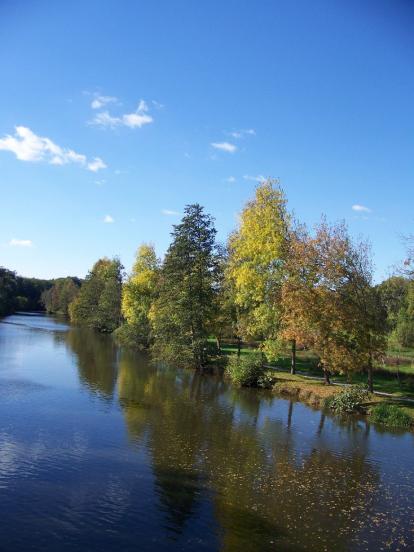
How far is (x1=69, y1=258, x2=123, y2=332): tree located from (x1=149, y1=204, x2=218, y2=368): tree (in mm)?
38742

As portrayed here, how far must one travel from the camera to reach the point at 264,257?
1764 inches

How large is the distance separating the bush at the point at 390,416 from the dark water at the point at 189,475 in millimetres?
1301

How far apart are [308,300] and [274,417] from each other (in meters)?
10.8

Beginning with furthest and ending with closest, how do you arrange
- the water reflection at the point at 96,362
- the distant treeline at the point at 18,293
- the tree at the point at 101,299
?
the distant treeline at the point at 18,293, the tree at the point at 101,299, the water reflection at the point at 96,362

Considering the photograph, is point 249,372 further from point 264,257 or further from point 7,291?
point 7,291

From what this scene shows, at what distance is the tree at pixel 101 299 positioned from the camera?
92.6m

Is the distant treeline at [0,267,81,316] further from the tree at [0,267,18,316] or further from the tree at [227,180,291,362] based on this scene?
the tree at [227,180,291,362]

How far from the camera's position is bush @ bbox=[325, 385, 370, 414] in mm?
35531

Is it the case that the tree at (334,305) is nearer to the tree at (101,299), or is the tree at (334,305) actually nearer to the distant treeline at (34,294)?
the tree at (101,299)

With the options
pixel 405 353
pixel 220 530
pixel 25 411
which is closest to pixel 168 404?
pixel 25 411

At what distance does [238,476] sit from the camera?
67.8 feet

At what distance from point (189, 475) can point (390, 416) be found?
Result: 59.5ft

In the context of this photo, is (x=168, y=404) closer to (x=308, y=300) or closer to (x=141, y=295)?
(x=308, y=300)

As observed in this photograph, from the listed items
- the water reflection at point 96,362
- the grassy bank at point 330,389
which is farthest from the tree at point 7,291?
the grassy bank at point 330,389
